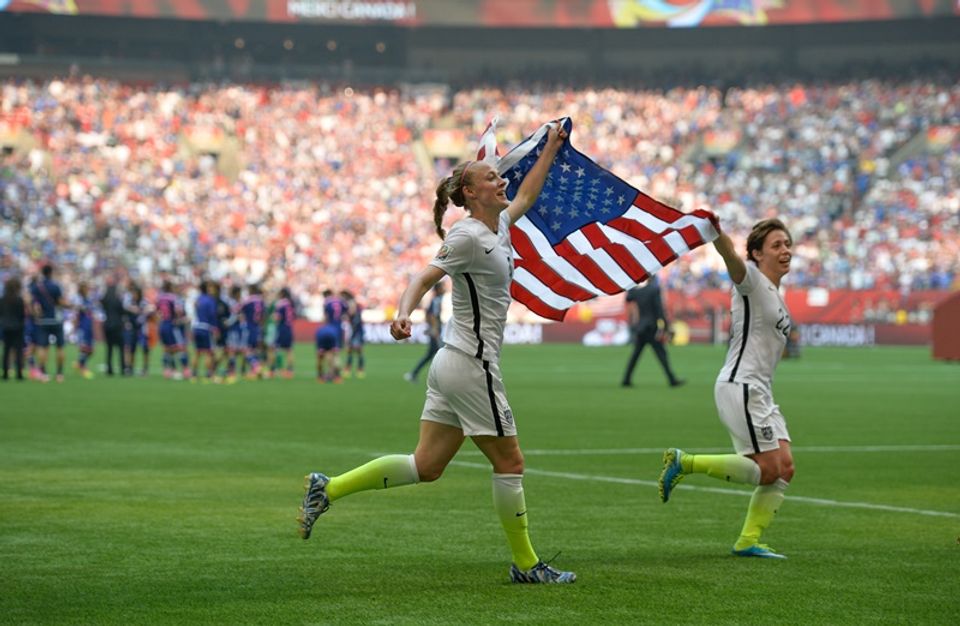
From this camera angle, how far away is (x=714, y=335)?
2179 inches

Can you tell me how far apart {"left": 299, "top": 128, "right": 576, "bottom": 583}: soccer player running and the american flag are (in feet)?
4.95

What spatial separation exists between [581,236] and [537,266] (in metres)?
0.35

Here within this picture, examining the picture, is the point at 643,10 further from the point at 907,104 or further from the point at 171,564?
the point at 171,564

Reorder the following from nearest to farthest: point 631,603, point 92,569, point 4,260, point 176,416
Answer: point 631,603 → point 92,569 → point 176,416 → point 4,260

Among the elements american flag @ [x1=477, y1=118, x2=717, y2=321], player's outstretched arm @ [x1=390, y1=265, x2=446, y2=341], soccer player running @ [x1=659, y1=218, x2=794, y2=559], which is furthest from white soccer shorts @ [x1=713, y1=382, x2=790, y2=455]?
player's outstretched arm @ [x1=390, y1=265, x2=446, y2=341]

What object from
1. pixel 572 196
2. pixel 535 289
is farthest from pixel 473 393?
pixel 572 196

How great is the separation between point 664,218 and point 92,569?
4040 mm

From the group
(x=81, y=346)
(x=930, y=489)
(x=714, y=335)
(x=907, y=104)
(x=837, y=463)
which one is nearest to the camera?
(x=930, y=489)

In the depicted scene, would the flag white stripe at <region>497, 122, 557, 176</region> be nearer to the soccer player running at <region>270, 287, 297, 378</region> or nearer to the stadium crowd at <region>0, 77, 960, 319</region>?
the soccer player running at <region>270, 287, 297, 378</region>

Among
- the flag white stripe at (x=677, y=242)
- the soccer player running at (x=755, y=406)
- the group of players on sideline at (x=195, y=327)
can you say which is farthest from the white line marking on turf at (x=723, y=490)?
the group of players on sideline at (x=195, y=327)

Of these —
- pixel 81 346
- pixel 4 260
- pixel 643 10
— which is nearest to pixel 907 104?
pixel 643 10

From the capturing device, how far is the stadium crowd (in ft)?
182

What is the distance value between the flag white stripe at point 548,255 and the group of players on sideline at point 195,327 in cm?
2058

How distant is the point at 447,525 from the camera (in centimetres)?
1020
